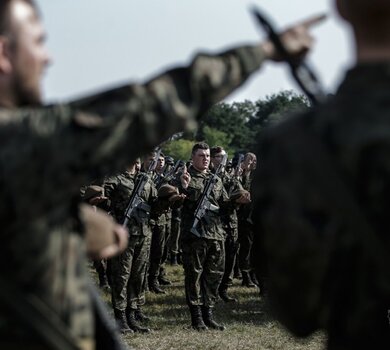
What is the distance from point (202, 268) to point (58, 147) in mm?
9597

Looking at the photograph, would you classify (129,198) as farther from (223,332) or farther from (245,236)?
(245,236)

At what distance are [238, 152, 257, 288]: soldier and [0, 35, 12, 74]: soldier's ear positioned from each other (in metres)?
13.3

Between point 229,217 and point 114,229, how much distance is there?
11.8 metres

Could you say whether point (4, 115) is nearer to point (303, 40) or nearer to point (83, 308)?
point (83, 308)

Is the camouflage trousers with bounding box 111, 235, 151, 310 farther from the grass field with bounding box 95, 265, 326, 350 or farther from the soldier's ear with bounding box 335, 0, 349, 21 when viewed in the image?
the soldier's ear with bounding box 335, 0, 349, 21

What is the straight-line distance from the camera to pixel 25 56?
269cm

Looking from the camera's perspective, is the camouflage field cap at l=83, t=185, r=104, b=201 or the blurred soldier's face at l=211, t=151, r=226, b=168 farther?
the blurred soldier's face at l=211, t=151, r=226, b=168

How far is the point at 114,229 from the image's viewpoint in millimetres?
3014

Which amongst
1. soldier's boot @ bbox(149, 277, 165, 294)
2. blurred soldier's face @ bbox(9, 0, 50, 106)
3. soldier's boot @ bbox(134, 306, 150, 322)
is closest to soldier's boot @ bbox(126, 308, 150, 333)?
soldier's boot @ bbox(134, 306, 150, 322)

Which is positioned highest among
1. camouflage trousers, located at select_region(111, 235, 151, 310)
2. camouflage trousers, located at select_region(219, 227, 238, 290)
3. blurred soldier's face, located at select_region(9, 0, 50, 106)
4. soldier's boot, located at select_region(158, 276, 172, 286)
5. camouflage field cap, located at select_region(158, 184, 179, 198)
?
blurred soldier's face, located at select_region(9, 0, 50, 106)

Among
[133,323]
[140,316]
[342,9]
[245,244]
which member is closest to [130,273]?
[133,323]

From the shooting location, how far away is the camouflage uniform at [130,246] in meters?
11.3

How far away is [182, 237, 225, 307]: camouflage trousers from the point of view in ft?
39.2

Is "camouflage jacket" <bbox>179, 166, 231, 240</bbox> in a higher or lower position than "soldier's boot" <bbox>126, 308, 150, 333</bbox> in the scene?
higher
